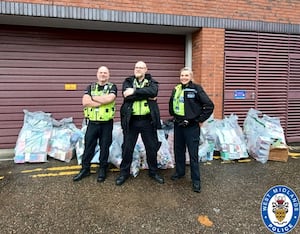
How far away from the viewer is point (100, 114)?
3.67 metres

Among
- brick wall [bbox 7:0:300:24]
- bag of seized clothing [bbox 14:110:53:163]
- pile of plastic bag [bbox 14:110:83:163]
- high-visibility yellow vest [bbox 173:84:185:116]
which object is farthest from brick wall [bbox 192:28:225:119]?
bag of seized clothing [bbox 14:110:53:163]

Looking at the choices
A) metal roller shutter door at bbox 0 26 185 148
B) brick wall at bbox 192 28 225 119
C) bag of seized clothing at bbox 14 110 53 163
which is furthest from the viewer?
brick wall at bbox 192 28 225 119

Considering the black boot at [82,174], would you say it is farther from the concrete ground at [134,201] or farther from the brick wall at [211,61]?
the brick wall at [211,61]

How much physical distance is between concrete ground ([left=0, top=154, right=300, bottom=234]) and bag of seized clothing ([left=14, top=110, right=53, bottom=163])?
0.17 m

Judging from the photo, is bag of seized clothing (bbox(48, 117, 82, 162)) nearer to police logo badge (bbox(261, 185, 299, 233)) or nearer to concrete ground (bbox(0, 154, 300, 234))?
concrete ground (bbox(0, 154, 300, 234))

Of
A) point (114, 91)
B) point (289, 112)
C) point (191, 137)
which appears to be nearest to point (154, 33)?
point (114, 91)

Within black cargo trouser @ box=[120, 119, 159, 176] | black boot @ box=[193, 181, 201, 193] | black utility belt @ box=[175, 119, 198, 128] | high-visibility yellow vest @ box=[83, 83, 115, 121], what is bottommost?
black boot @ box=[193, 181, 201, 193]

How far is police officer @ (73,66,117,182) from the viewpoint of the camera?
3646mm

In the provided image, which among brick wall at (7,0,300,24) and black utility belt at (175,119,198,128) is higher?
brick wall at (7,0,300,24)

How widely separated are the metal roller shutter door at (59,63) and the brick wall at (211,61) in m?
0.66

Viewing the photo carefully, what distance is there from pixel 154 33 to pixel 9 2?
2.82 m

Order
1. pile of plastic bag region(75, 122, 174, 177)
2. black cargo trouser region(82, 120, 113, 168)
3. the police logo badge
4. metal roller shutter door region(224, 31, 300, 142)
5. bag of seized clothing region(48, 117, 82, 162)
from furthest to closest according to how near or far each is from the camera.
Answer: metal roller shutter door region(224, 31, 300, 142) < bag of seized clothing region(48, 117, 82, 162) < pile of plastic bag region(75, 122, 174, 177) < black cargo trouser region(82, 120, 113, 168) < the police logo badge

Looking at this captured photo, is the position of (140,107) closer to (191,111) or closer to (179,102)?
(179,102)

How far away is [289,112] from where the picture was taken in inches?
244
